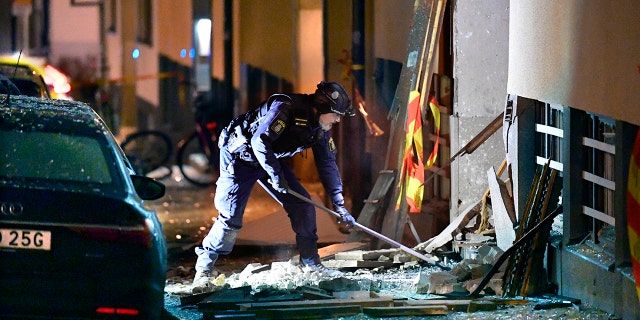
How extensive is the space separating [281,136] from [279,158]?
369mm

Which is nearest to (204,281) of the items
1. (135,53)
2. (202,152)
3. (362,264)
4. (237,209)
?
(237,209)

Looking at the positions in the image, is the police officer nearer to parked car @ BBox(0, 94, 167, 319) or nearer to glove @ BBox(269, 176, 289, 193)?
glove @ BBox(269, 176, 289, 193)

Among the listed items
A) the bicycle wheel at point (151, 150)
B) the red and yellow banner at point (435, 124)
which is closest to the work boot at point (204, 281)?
the red and yellow banner at point (435, 124)

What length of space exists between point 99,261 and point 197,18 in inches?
934

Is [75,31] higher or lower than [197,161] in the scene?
higher

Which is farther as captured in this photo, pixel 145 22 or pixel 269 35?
pixel 145 22

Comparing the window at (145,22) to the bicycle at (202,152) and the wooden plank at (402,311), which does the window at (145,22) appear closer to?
the bicycle at (202,152)

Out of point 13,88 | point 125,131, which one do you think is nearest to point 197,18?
point 125,131

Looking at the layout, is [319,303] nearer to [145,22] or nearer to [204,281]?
[204,281]

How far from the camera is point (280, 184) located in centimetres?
1069

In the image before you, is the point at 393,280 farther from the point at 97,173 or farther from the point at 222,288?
the point at 97,173

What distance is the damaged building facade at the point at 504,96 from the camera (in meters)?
8.30

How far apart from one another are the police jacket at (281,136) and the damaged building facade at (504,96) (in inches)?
55.1

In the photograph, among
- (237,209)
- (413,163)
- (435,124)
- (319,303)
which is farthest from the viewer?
(435,124)
